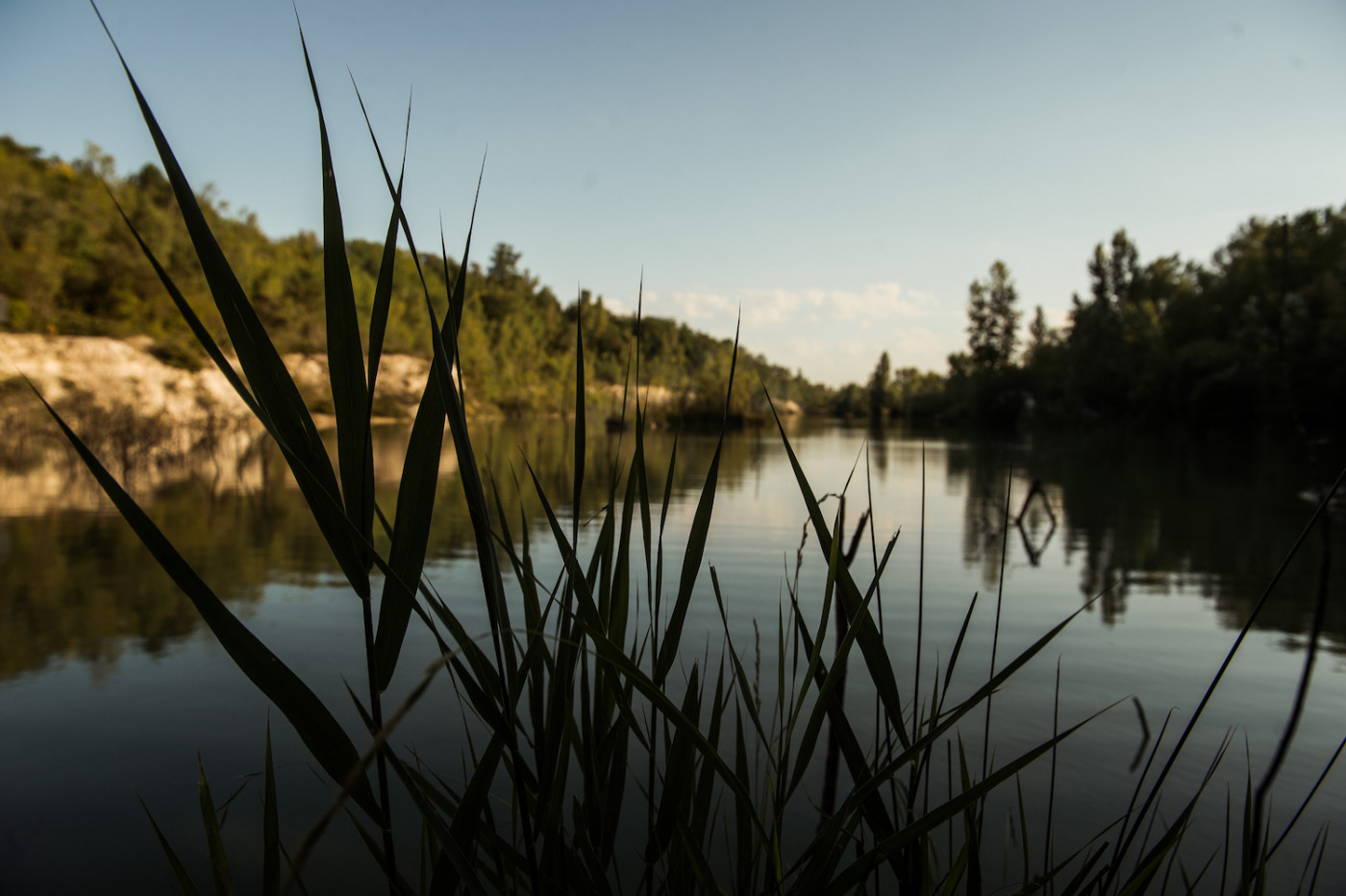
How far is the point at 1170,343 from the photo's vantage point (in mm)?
37906

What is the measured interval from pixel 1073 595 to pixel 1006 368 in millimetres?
46945

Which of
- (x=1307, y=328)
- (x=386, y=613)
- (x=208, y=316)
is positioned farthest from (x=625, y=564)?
(x=1307, y=328)

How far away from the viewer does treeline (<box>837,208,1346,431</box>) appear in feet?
83.9

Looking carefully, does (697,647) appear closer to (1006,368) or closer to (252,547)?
(252,547)

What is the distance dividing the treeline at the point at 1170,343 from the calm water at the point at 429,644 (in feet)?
44.2

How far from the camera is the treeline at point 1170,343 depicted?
25578mm

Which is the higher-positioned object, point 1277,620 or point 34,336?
point 34,336

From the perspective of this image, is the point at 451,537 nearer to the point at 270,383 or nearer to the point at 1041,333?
the point at 270,383

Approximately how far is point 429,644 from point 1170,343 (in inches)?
1742

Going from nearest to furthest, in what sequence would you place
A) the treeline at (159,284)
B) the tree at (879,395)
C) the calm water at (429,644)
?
the calm water at (429,644)
the treeline at (159,284)
the tree at (879,395)

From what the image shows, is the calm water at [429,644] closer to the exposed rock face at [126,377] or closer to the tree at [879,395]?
the exposed rock face at [126,377]

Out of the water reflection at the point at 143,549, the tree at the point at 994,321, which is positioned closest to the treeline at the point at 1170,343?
the tree at the point at 994,321

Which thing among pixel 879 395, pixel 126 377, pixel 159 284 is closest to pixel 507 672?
pixel 126 377

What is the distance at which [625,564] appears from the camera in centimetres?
109
